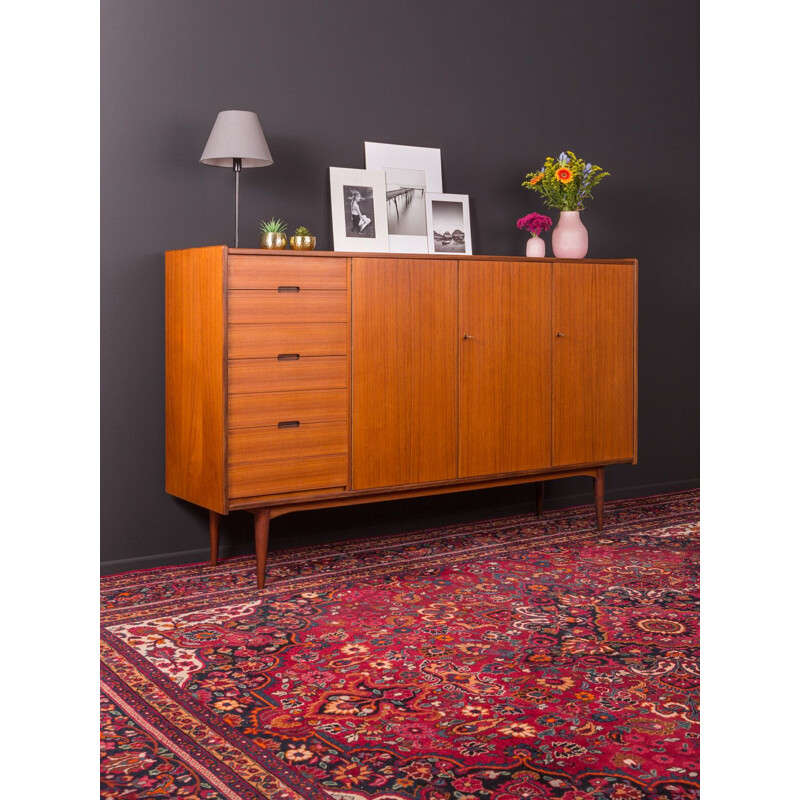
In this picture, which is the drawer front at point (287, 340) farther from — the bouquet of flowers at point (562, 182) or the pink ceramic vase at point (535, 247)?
the bouquet of flowers at point (562, 182)

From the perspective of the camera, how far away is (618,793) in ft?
6.00

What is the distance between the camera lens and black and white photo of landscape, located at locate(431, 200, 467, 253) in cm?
414

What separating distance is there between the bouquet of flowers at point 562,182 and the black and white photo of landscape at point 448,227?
39 centimetres

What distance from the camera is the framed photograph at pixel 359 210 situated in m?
3.84

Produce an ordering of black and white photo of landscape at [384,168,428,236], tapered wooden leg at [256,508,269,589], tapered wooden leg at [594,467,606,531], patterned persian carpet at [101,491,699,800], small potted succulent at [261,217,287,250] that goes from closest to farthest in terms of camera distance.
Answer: patterned persian carpet at [101,491,699,800] < tapered wooden leg at [256,508,269,589] < small potted succulent at [261,217,287,250] < black and white photo of landscape at [384,168,428,236] < tapered wooden leg at [594,467,606,531]

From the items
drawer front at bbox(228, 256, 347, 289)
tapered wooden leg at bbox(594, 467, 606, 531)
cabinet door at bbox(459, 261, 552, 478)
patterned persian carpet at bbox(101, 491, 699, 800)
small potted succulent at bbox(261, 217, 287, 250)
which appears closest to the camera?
patterned persian carpet at bbox(101, 491, 699, 800)

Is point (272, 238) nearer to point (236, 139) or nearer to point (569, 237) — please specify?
point (236, 139)

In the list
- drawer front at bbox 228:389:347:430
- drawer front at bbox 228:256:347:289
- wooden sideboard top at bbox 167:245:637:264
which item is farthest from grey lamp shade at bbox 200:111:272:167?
drawer front at bbox 228:389:347:430

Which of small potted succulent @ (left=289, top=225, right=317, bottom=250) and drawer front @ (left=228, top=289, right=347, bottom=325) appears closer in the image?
drawer front @ (left=228, top=289, right=347, bottom=325)

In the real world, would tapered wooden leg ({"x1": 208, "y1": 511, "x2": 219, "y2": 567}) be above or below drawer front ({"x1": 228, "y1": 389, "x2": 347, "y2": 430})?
below

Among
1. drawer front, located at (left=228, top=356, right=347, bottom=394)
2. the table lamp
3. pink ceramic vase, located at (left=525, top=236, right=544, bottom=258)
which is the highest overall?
the table lamp

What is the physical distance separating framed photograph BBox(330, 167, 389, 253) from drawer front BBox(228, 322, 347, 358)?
0.57 meters

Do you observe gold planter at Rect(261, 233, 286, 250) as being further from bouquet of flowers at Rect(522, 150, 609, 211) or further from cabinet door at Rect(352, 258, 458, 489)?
bouquet of flowers at Rect(522, 150, 609, 211)
